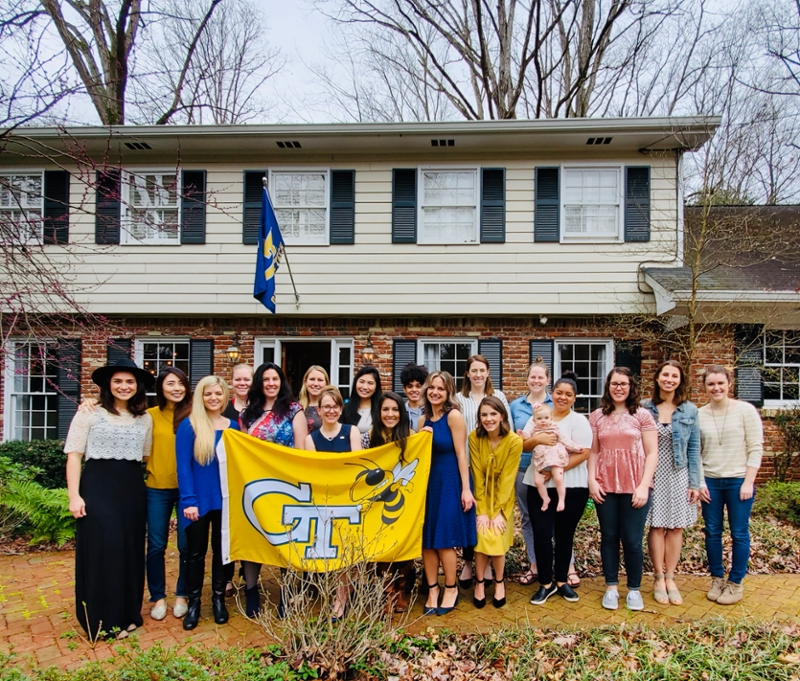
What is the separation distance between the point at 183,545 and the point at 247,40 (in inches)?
786

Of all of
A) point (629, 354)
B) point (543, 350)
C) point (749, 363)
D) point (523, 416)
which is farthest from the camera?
point (543, 350)

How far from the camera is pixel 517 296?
893 cm

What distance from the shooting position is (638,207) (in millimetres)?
8883

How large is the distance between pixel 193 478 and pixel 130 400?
0.72 m

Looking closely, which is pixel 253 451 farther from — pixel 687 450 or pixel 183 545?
pixel 687 450

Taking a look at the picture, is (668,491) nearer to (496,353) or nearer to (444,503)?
(444,503)

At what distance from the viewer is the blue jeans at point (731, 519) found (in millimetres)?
4137

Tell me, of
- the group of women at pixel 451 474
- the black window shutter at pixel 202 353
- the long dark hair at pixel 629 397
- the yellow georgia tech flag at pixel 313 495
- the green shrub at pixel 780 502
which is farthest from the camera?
the black window shutter at pixel 202 353

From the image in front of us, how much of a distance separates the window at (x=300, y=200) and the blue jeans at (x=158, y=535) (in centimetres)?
607

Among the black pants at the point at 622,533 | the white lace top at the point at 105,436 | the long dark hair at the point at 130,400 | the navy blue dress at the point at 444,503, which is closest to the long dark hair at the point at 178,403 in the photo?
the long dark hair at the point at 130,400

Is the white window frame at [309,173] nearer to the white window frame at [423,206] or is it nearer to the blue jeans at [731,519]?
the white window frame at [423,206]

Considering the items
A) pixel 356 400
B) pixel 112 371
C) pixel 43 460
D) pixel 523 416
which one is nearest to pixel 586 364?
pixel 523 416

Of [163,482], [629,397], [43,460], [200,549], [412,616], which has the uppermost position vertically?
[629,397]

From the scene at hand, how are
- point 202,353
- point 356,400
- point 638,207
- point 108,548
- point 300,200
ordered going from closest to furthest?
point 108,548 → point 356,400 → point 638,207 → point 300,200 → point 202,353
